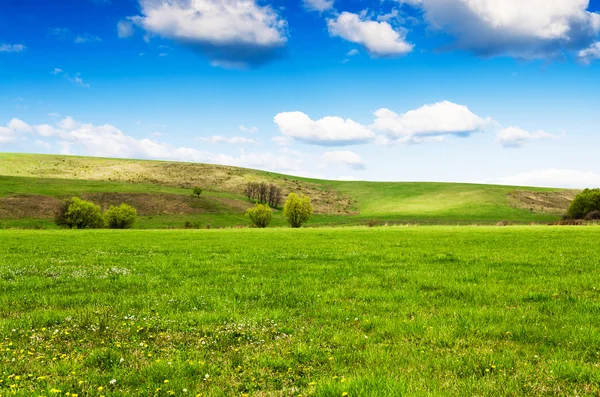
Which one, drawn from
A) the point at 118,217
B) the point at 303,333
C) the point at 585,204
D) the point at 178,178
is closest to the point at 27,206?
the point at 118,217

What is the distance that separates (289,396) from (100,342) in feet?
16.0

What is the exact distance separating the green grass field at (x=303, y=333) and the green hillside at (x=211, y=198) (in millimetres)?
93101

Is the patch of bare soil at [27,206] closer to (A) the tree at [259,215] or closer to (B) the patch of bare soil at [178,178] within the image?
(B) the patch of bare soil at [178,178]

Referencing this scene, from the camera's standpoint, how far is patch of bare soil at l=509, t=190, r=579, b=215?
462ft

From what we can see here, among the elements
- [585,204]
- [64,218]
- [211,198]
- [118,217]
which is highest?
[585,204]

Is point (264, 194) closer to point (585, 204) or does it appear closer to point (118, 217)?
point (118, 217)

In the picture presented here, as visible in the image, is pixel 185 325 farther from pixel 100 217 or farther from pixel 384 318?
pixel 100 217

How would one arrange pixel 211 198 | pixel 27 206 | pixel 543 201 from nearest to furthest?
pixel 27 206
pixel 211 198
pixel 543 201

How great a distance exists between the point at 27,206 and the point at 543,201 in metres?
175

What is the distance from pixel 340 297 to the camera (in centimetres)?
1297

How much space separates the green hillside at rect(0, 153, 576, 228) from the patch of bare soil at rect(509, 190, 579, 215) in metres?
0.34

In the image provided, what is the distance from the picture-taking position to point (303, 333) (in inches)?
374

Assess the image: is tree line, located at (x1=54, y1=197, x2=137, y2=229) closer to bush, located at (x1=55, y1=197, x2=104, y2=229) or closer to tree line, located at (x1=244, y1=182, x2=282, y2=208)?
bush, located at (x1=55, y1=197, x2=104, y2=229)

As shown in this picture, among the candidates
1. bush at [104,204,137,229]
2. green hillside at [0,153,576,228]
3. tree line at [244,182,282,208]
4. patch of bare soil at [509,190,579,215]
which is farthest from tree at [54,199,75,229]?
patch of bare soil at [509,190,579,215]
